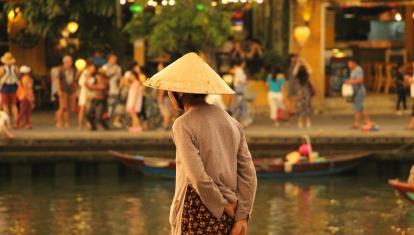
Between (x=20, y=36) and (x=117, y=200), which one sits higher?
(x=20, y=36)

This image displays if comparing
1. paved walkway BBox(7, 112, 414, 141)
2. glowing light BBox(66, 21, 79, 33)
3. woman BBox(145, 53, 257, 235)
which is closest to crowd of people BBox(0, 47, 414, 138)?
paved walkway BBox(7, 112, 414, 141)

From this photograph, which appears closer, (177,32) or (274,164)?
(274,164)

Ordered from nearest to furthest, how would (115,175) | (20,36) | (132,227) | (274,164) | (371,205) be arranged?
1. (132,227)
2. (371,205)
3. (274,164)
4. (115,175)
5. (20,36)

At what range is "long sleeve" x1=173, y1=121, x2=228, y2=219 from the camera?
681cm

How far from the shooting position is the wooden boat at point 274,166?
75.3 feet

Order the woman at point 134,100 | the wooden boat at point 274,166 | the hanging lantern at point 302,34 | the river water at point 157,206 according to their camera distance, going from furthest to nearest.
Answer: the hanging lantern at point 302,34 → the woman at point 134,100 → the wooden boat at point 274,166 → the river water at point 157,206

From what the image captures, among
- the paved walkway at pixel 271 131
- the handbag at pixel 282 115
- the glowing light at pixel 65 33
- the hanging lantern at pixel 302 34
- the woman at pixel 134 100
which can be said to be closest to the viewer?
the paved walkway at pixel 271 131

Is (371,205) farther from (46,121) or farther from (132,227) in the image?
(46,121)

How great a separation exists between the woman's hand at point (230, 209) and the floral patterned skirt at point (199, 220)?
2 centimetres

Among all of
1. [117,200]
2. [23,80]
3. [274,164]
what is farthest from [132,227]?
[23,80]

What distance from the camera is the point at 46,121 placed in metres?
28.6

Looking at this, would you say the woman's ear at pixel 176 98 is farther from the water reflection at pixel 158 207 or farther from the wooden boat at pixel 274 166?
the wooden boat at pixel 274 166

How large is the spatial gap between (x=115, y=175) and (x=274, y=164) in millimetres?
3453

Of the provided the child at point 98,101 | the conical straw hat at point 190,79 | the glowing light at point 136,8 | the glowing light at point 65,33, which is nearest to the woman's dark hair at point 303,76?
the glowing light at point 136,8
